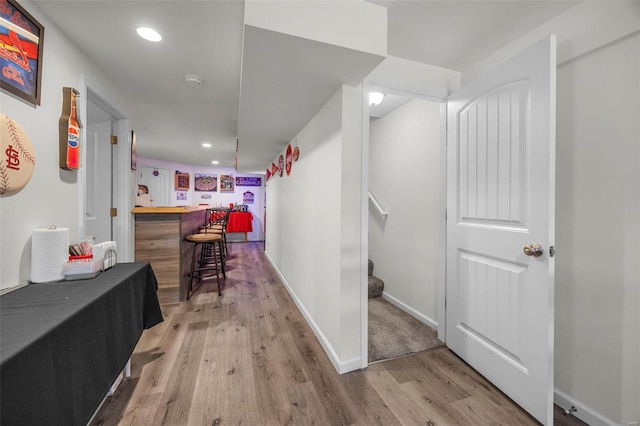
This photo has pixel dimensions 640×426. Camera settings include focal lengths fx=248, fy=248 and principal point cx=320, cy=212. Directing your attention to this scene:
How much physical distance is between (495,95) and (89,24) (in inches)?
103

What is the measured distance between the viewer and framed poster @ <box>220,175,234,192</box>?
7.74 meters

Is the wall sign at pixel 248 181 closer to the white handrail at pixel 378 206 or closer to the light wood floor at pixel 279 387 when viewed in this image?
the white handrail at pixel 378 206

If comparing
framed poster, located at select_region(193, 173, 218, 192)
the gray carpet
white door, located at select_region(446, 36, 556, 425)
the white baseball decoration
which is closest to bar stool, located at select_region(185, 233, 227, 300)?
the white baseball decoration

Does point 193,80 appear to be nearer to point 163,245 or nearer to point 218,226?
point 163,245

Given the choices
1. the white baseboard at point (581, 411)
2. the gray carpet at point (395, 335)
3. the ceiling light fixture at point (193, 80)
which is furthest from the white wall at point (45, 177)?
the white baseboard at point (581, 411)

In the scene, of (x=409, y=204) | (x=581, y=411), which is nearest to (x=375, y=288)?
(x=409, y=204)

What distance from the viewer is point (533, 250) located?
52.1 inches

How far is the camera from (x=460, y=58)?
1906 mm

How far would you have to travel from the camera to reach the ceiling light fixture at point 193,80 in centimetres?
227

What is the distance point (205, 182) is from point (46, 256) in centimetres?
671

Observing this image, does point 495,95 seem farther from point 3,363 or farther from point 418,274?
point 3,363

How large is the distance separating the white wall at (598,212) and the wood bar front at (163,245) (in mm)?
3474

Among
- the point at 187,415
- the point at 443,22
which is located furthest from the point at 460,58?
the point at 187,415

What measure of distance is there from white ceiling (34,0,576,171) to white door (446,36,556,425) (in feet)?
1.02
